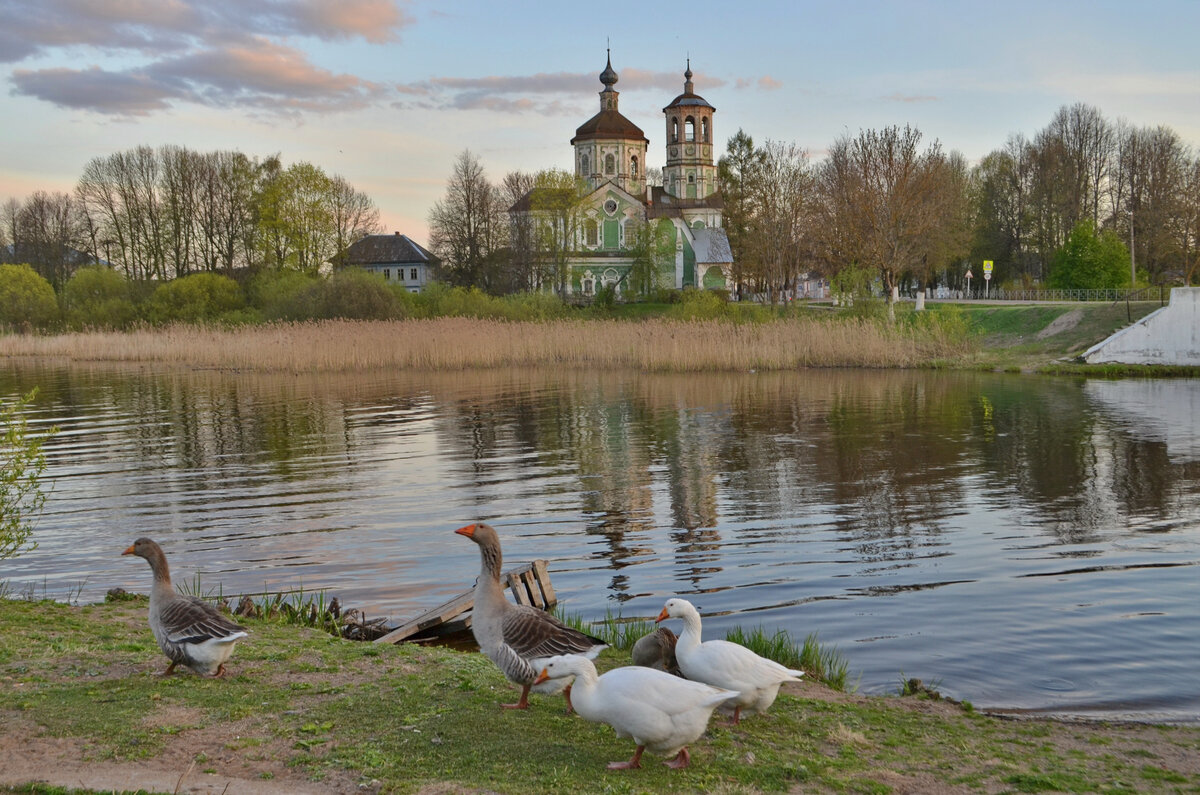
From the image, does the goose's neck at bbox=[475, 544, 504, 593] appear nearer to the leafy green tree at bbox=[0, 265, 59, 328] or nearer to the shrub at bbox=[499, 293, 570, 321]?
the shrub at bbox=[499, 293, 570, 321]

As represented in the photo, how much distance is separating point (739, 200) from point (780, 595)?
283 feet

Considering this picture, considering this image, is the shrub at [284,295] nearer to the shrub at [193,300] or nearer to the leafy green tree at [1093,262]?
the shrub at [193,300]

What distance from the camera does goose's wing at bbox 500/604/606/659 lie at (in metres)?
6.81

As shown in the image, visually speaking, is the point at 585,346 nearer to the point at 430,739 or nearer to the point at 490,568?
the point at 490,568

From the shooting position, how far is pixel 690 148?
350ft

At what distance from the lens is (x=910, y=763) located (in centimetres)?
609

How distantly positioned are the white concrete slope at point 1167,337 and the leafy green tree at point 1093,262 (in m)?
22.8

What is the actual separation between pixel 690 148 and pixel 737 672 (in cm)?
10455

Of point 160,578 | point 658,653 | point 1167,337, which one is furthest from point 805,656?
point 1167,337

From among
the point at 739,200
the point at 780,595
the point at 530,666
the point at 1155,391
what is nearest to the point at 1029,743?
the point at 530,666

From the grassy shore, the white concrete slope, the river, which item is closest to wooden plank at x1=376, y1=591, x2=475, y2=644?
the river

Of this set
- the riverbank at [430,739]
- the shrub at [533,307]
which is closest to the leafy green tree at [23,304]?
the shrub at [533,307]

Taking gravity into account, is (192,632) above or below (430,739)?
above

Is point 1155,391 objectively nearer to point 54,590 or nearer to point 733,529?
point 733,529
